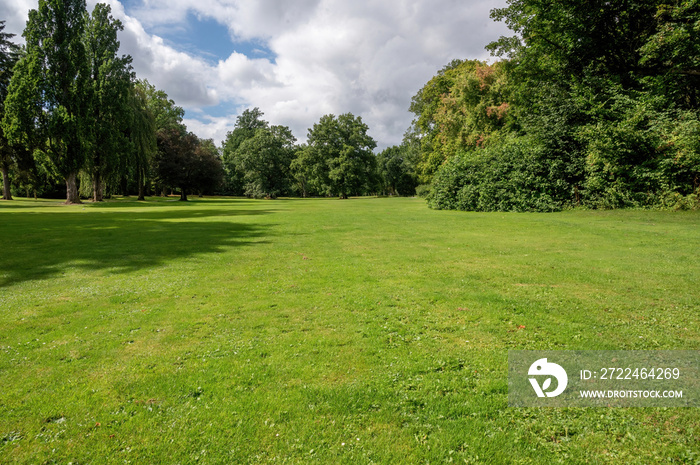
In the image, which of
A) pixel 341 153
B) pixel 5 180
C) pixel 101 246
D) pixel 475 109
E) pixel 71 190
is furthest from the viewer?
pixel 341 153

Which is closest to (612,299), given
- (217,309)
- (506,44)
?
(217,309)

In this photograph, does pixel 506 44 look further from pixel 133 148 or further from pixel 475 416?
pixel 133 148

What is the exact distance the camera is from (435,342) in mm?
4527

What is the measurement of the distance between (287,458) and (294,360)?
1.48 meters

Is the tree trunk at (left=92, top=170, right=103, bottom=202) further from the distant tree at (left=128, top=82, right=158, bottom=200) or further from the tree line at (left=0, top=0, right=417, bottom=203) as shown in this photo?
the distant tree at (left=128, top=82, right=158, bottom=200)

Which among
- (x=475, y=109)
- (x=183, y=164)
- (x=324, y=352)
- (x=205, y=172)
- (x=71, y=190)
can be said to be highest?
(x=475, y=109)

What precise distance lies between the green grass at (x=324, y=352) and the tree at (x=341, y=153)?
58.5 metres

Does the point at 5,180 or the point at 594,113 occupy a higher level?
the point at 594,113

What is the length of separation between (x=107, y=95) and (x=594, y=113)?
48.9 meters

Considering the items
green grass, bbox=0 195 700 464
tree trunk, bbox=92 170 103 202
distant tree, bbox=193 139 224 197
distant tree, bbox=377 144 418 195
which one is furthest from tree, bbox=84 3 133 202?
distant tree, bbox=377 144 418 195

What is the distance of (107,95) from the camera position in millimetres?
39844

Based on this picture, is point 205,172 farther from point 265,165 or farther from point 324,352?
point 324,352

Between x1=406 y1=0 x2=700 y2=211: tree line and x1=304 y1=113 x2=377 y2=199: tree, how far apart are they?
122 ft

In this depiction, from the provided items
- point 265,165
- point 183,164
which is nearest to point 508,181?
point 183,164
